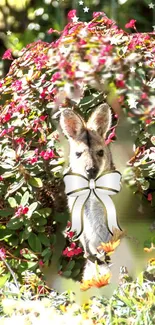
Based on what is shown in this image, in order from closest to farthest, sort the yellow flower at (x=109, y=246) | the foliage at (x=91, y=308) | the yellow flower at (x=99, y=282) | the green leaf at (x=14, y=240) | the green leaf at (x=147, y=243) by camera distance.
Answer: the foliage at (x=91, y=308) → the yellow flower at (x=99, y=282) → the yellow flower at (x=109, y=246) → the green leaf at (x=147, y=243) → the green leaf at (x=14, y=240)

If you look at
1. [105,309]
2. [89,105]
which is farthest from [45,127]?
[105,309]

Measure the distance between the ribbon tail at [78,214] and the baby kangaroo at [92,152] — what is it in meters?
0.02

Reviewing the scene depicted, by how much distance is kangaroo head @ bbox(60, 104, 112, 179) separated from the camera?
10.4 ft

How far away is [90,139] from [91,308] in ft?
2.57

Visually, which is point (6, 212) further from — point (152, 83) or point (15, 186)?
point (152, 83)

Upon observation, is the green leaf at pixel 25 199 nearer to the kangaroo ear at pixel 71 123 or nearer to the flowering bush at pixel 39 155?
the flowering bush at pixel 39 155

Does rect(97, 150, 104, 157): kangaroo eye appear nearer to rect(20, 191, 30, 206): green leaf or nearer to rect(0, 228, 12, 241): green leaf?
rect(20, 191, 30, 206): green leaf

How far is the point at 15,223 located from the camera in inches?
137

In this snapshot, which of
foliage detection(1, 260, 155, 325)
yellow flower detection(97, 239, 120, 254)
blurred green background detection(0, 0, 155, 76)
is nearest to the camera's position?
foliage detection(1, 260, 155, 325)

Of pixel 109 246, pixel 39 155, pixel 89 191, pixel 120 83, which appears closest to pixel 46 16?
pixel 39 155

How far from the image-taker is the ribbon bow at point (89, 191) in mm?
3203

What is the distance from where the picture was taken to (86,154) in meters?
3.21

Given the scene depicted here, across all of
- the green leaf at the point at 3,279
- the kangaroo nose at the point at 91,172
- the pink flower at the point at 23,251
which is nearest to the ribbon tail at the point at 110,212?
the kangaroo nose at the point at 91,172

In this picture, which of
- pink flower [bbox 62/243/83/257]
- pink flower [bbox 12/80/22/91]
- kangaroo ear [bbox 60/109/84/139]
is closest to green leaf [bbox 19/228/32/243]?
pink flower [bbox 62/243/83/257]
